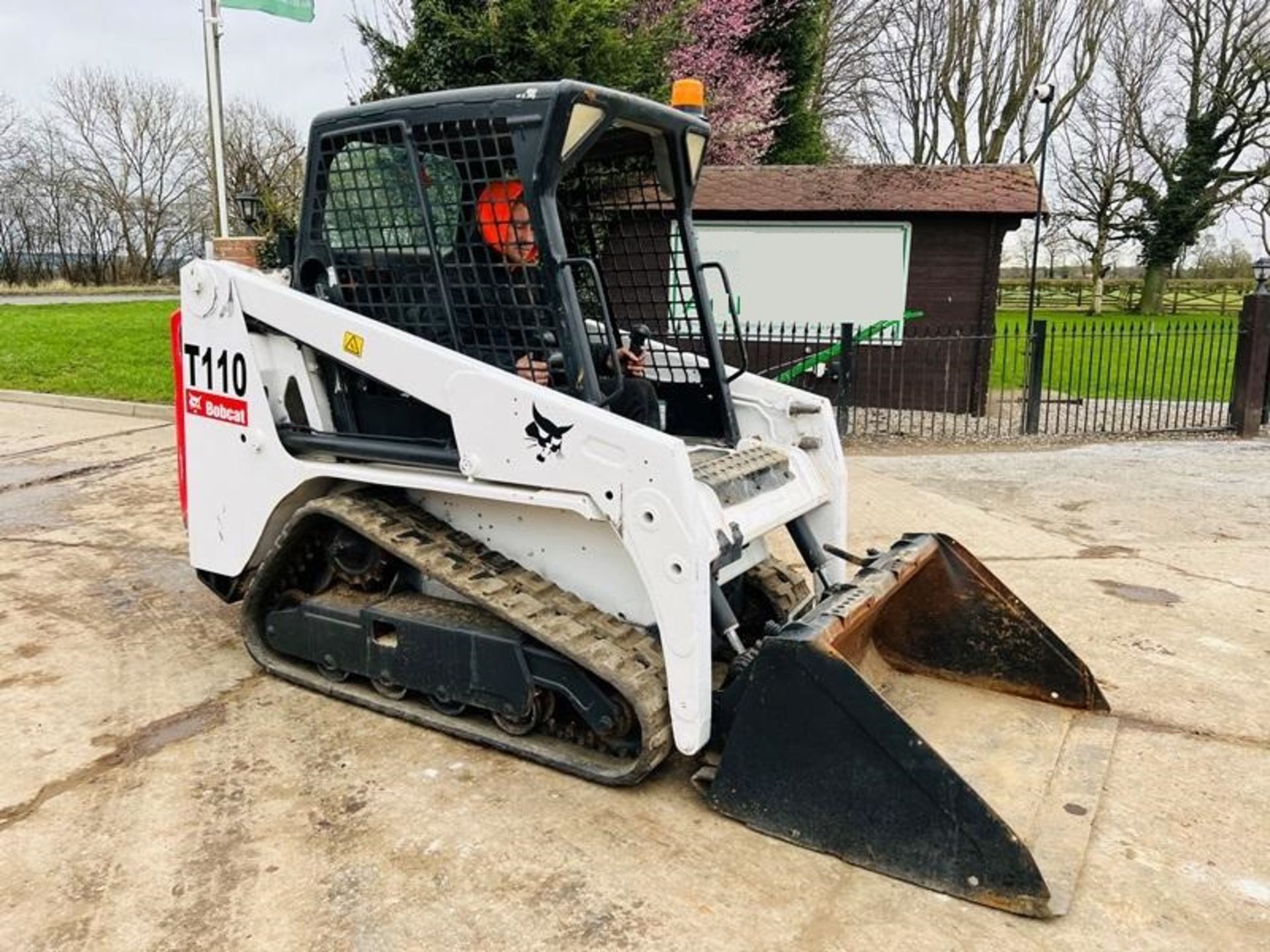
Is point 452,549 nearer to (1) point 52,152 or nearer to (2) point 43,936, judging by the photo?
(2) point 43,936

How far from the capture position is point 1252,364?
10.4 metres

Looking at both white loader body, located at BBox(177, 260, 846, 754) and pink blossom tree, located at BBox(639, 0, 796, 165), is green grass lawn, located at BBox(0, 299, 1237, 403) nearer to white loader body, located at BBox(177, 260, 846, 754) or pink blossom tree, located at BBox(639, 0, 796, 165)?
pink blossom tree, located at BBox(639, 0, 796, 165)

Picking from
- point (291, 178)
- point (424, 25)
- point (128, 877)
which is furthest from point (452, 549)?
point (291, 178)

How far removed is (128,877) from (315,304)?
6.47 feet

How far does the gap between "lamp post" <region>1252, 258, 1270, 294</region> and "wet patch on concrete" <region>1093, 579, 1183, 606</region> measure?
21.6 feet

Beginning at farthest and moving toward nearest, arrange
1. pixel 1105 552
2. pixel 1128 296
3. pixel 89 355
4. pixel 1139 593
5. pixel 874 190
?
1. pixel 1128 296
2. pixel 89 355
3. pixel 874 190
4. pixel 1105 552
5. pixel 1139 593

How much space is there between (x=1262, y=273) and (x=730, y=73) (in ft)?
33.3

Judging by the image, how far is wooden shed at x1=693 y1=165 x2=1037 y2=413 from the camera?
11570 mm

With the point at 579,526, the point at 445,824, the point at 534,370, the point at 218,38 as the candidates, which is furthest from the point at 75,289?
the point at 445,824

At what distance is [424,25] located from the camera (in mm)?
11977

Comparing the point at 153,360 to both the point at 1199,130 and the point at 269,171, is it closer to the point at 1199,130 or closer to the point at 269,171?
the point at 269,171

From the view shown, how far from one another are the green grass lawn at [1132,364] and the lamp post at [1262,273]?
0.67 meters

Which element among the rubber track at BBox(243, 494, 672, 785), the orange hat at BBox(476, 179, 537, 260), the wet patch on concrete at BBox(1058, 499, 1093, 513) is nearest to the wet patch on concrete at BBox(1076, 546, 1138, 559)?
the wet patch on concrete at BBox(1058, 499, 1093, 513)

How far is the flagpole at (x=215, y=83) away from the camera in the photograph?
1346 cm
